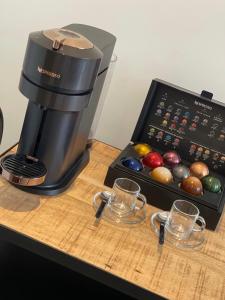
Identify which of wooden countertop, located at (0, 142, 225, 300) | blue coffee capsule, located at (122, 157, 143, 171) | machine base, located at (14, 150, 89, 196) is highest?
blue coffee capsule, located at (122, 157, 143, 171)

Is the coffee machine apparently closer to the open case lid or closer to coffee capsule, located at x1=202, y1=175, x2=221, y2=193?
the open case lid

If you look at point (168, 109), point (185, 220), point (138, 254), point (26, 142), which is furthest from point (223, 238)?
point (26, 142)

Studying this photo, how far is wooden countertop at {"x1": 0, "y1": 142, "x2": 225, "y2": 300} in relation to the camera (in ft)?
3.08

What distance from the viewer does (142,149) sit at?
50.6 inches

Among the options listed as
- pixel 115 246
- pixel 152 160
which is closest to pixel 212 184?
pixel 152 160

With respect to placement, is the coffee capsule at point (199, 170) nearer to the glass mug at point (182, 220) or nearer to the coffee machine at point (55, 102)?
the glass mug at point (182, 220)

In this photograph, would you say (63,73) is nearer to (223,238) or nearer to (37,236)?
(37,236)

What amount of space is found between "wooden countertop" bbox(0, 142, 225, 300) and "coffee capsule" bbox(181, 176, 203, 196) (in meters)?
0.11

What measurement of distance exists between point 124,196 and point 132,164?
10 centimetres

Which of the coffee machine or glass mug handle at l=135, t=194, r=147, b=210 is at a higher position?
the coffee machine

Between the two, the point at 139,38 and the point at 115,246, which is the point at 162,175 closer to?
the point at 115,246

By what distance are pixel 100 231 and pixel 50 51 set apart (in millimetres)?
408

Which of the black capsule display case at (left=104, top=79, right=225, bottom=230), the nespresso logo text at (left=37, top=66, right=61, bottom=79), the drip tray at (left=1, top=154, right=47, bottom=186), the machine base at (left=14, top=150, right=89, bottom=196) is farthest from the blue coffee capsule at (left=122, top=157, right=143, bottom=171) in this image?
the nespresso logo text at (left=37, top=66, right=61, bottom=79)

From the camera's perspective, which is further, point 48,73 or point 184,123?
point 184,123
